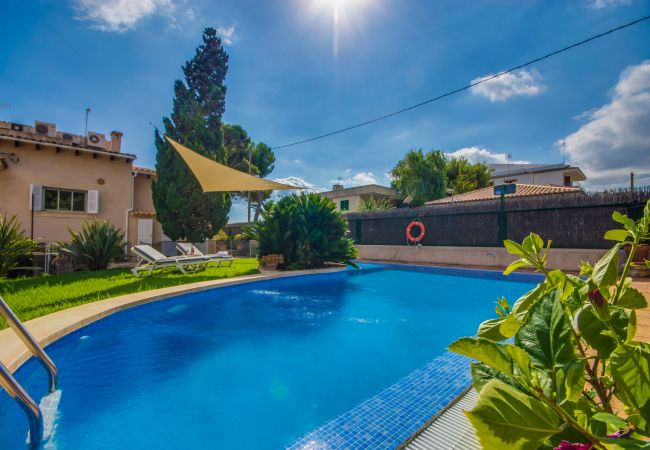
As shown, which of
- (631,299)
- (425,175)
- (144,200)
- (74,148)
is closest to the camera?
(631,299)

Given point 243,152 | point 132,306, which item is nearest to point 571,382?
point 132,306

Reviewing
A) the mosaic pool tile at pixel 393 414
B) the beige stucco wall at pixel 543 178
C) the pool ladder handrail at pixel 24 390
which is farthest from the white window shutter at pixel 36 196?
the beige stucco wall at pixel 543 178

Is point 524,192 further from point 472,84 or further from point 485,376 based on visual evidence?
point 485,376

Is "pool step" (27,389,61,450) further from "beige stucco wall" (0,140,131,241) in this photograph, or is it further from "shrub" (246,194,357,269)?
"beige stucco wall" (0,140,131,241)

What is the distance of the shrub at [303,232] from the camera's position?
1041 cm

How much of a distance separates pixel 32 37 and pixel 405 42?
11.6 meters

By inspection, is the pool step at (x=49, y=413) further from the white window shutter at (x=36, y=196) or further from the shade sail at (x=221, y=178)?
the white window shutter at (x=36, y=196)

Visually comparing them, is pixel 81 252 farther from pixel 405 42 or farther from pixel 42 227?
pixel 405 42

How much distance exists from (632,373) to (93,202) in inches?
653

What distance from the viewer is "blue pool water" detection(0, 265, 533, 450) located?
254 cm

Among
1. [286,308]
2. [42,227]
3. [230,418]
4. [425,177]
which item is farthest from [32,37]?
[425,177]

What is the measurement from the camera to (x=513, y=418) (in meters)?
0.35

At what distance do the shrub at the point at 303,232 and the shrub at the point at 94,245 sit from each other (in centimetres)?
442

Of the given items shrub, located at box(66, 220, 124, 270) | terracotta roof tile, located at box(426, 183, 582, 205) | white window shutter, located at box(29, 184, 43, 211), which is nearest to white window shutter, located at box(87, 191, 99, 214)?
white window shutter, located at box(29, 184, 43, 211)
